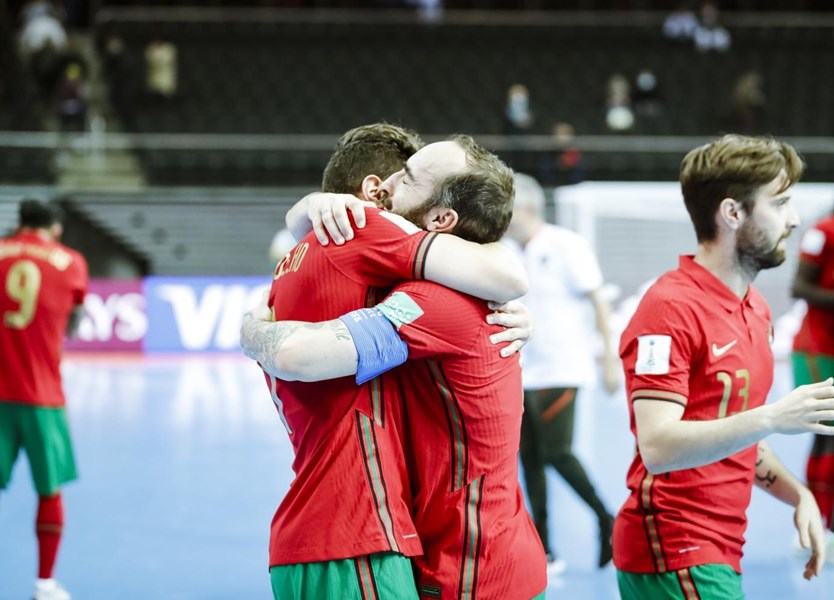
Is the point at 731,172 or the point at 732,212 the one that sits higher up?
the point at 731,172

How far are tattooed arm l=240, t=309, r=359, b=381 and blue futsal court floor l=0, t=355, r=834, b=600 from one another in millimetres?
3129

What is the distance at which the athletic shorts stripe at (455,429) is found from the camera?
7.26 ft

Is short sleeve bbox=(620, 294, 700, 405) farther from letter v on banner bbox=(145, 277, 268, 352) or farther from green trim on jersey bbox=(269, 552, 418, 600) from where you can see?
letter v on banner bbox=(145, 277, 268, 352)

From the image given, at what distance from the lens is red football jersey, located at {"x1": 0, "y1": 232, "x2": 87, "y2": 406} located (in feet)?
16.1

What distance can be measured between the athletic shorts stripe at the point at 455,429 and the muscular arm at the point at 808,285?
3.53 m

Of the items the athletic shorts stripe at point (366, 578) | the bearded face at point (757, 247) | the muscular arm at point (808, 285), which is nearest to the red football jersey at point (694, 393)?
the bearded face at point (757, 247)

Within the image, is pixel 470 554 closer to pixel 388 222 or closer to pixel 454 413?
pixel 454 413

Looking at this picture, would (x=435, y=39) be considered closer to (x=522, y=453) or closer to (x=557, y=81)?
(x=557, y=81)

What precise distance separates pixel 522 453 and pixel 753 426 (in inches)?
125

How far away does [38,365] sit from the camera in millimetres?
4965

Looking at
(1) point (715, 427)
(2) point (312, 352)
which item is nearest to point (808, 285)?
(1) point (715, 427)

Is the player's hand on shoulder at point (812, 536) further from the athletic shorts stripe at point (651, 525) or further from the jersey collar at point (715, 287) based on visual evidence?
the jersey collar at point (715, 287)

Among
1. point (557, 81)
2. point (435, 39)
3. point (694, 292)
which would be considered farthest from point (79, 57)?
point (694, 292)

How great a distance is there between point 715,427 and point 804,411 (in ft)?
0.67
